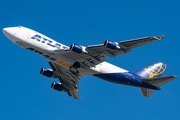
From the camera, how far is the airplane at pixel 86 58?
110 ft

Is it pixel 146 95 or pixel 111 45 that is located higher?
pixel 111 45

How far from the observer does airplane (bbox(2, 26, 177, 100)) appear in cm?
3359

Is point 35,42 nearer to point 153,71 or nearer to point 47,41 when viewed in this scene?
point 47,41

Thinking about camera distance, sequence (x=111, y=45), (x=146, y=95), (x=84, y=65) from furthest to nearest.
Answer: (x=146, y=95), (x=84, y=65), (x=111, y=45)

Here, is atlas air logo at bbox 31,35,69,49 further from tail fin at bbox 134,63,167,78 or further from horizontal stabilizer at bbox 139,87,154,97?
horizontal stabilizer at bbox 139,87,154,97

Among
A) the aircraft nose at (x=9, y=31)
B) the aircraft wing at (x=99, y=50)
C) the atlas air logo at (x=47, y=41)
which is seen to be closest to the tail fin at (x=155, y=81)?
the aircraft wing at (x=99, y=50)

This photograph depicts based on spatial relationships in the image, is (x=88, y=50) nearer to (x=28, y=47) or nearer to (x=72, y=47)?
(x=72, y=47)

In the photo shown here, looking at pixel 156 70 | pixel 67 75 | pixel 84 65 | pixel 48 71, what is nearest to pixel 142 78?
pixel 156 70

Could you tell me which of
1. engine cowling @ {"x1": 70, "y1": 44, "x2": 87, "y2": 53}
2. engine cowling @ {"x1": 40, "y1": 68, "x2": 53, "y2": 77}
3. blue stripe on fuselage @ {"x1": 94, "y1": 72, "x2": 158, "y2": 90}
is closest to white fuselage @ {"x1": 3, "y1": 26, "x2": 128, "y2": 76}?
engine cowling @ {"x1": 70, "y1": 44, "x2": 87, "y2": 53}

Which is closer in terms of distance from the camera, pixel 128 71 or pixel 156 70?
pixel 128 71

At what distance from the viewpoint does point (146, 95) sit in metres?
43.6

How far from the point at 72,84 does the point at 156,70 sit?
1649 centimetres

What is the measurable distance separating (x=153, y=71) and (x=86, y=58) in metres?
15.3

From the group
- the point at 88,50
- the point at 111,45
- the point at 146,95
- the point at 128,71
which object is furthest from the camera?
the point at 146,95
